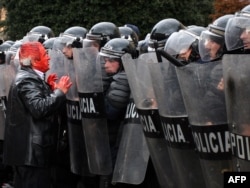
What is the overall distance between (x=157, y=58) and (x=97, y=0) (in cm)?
2068

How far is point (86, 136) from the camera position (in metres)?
7.09

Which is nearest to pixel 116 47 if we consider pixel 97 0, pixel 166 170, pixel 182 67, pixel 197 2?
pixel 166 170

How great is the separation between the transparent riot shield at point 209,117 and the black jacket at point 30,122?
7.09 ft

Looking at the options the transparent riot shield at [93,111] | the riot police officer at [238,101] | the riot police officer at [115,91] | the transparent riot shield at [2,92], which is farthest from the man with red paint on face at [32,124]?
the riot police officer at [238,101]

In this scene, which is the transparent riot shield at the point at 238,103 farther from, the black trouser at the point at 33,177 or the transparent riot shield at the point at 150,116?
the black trouser at the point at 33,177

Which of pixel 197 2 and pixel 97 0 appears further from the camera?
pixel 197 2

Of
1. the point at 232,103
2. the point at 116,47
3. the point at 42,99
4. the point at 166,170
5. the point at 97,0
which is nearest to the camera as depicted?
the point at 232,103

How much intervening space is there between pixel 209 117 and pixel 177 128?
504 mm

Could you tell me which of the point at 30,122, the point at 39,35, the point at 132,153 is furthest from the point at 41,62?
Result: the point at 39,35

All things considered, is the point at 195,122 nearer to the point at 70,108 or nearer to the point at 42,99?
the point at 42,99

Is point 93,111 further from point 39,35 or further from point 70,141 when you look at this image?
point 39,35

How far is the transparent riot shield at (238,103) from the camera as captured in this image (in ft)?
13.8

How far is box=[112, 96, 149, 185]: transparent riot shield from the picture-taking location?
632cm

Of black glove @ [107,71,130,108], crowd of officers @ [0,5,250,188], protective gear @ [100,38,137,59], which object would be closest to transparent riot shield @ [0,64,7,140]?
crowd of officers @ [0,5,250,188]
